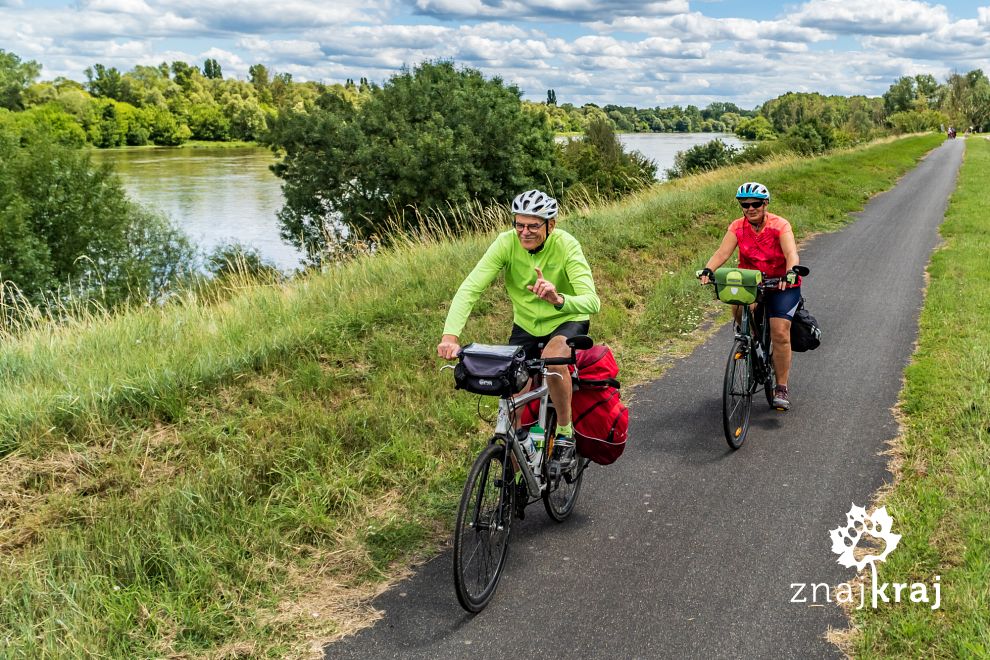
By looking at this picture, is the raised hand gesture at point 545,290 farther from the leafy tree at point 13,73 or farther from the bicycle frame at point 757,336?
the leafy tree at point 13,73

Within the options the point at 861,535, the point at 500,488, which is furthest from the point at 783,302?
the point at 500,488

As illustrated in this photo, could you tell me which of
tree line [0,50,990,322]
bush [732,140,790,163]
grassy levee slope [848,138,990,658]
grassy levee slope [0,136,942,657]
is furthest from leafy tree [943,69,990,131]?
grassy levee slope [0,136,942,657]

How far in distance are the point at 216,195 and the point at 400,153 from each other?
77.5 ft

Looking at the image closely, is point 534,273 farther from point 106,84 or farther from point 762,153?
point 106,84

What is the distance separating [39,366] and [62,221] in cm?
2775

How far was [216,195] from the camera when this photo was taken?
1970 inches

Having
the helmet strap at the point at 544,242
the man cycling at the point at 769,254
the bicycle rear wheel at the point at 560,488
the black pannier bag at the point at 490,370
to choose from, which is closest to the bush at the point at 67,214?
the man cycling at the point at 769,254

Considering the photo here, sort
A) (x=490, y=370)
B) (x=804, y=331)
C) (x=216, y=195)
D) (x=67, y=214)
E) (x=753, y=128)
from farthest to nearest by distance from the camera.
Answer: (x=753, y=128) → (x=216, y=195) → (x=67, y=214) → (x=804, y=331) → (x=490, y=370)

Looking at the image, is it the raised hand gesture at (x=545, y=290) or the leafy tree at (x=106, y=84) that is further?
the leafy tree at (x=106, y=84)

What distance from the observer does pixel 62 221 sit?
29875 mm

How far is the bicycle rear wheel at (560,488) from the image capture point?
4.45 meters

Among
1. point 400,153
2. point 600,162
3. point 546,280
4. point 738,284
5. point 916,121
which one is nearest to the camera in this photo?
point 546,280

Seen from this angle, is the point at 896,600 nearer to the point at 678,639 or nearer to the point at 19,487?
the point at 678,639

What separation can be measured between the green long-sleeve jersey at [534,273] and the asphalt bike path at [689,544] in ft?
4.46
